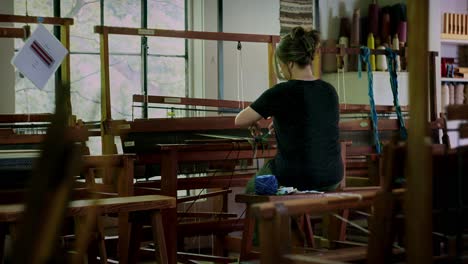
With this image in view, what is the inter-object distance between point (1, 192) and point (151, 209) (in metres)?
0.67

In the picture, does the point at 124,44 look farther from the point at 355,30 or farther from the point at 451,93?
the point at 451,93

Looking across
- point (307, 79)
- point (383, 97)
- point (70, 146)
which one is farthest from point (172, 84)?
point (70, 146)

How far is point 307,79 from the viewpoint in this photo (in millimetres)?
3312

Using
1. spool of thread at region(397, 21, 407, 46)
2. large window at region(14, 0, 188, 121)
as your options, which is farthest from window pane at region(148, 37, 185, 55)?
spool of thread at region(397, 21, 407, 46)

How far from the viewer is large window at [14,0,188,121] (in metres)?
6.17

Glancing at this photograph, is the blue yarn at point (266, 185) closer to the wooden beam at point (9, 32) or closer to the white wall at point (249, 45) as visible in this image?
the wooden beam at point (9, 32)

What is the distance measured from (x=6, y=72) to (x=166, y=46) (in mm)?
1589

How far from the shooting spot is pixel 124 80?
650 cm

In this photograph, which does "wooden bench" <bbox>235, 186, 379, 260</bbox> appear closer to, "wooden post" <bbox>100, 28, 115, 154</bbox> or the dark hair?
the dark hair

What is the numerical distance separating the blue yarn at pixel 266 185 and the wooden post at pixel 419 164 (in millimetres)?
2068

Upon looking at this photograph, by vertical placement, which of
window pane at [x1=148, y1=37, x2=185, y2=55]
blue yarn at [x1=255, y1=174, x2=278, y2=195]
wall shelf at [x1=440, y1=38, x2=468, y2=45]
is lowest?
blue yarn at [x1=255, y1=174, x2=278, y2=195]

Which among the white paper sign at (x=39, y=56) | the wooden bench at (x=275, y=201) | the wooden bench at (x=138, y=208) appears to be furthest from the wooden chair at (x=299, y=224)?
the white paper sign at (x=39, y=56)

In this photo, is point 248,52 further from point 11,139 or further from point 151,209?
point 151,209

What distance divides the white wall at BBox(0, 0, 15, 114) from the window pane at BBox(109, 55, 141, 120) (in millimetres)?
911
